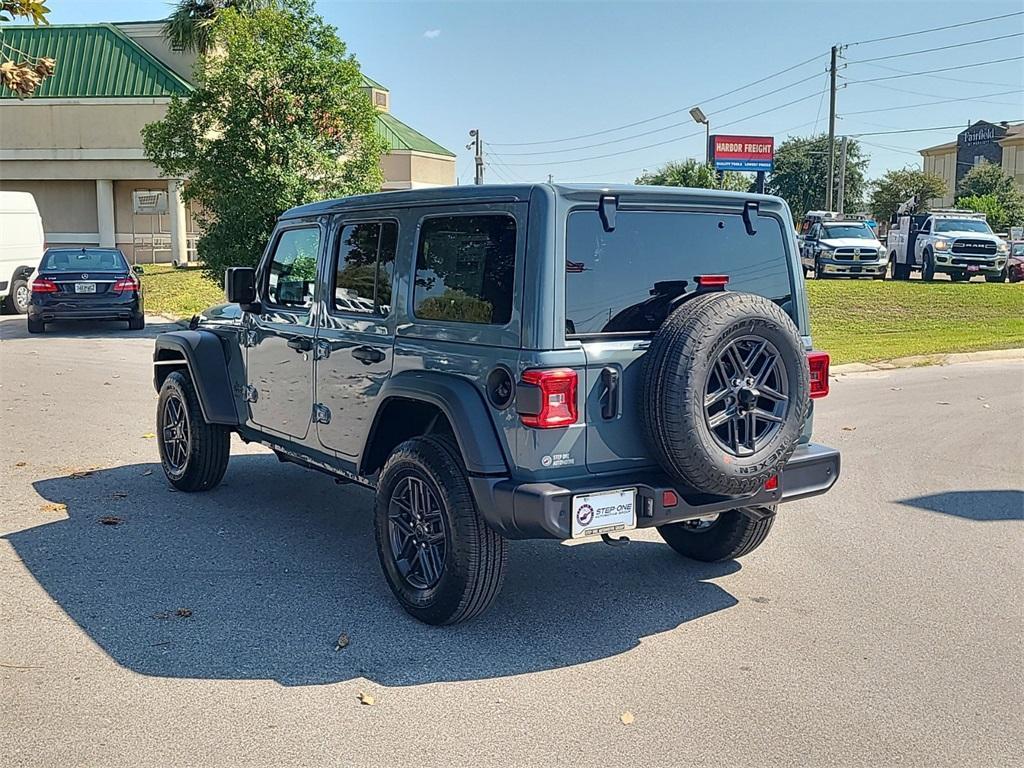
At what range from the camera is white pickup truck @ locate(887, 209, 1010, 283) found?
2662cm

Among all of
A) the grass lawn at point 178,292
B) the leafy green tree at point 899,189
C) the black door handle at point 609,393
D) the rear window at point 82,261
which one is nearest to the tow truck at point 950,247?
the grass lawn at point 178,292

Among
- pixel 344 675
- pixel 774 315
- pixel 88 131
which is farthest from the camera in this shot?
pixel 88 131

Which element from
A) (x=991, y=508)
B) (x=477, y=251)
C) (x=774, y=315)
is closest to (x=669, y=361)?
(x=774, y=315)

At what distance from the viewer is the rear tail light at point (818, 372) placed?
541 centimetres

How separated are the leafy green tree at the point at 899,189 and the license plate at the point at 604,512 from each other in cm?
6824

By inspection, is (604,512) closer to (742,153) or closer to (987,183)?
(742,153)

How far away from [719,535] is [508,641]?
1.61m

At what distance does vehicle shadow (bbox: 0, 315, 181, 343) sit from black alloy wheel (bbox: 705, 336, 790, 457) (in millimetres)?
14421

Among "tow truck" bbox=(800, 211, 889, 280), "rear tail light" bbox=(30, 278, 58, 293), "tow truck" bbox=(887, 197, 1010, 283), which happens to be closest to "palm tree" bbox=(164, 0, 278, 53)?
"rear tail light" bbox=(30, 278, 58, 293)

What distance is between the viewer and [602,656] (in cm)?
464

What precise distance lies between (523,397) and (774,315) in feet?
4.01

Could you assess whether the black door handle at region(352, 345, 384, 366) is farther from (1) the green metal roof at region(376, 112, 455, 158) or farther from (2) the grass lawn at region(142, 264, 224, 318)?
(1) the green metal roof at region(376, 112, 455, 158)

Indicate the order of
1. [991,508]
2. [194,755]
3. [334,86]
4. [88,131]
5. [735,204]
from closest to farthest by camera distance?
[194,755], [735,204], [991,508], [334,86], [88,131]

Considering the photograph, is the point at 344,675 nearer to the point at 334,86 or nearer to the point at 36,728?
the point at 36,728
